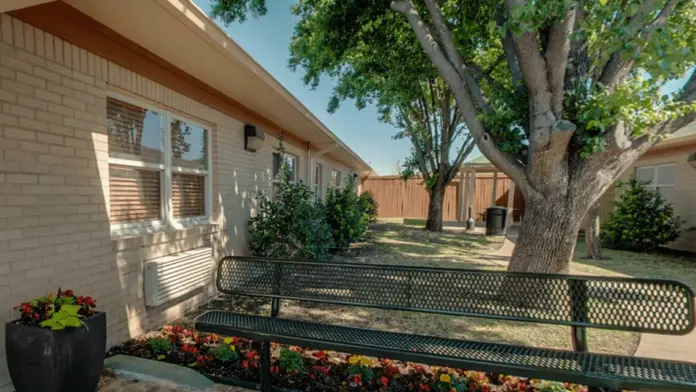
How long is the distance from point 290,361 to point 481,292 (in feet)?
4.99

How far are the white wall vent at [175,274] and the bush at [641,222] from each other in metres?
10.5

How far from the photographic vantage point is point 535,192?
3.88 meters

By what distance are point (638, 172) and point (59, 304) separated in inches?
565

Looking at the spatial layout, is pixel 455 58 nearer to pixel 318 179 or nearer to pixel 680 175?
pixel 318 179

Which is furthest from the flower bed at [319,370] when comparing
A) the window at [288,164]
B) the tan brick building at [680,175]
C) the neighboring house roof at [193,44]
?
the tan brick building at [680,175]

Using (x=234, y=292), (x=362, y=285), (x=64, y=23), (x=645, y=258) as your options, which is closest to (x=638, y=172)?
(x=645, y=258)

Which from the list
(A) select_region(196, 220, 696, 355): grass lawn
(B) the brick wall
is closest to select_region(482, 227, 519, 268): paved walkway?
(A) select_region(196, 220, 696, 355): grass lawn

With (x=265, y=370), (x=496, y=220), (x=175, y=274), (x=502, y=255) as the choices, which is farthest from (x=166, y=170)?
(x=496, y=220)

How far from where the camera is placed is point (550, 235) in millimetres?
3871

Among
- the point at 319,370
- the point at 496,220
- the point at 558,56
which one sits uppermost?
the point at 558,56

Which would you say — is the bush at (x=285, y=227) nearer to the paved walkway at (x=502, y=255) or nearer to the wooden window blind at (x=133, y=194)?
the wooden window blind at (x=133, y=194)

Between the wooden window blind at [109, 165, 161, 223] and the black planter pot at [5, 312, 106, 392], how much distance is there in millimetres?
1252

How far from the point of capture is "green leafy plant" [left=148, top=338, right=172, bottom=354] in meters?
2.76

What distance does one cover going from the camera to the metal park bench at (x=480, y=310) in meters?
1.79
